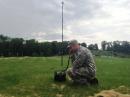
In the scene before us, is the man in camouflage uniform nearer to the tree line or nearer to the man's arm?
the man's arm

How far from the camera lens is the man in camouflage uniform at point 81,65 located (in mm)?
15789

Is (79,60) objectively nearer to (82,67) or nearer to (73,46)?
(82,67)

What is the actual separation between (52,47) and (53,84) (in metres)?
88.0

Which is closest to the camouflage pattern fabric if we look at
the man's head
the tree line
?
the man's head

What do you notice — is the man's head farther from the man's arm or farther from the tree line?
the tree line

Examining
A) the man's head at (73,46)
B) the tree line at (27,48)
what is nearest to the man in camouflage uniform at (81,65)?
the man's head at (73,46)

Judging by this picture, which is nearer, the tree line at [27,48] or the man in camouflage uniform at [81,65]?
the man in camouflage uniform at [81,65]

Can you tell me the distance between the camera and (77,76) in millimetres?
15812

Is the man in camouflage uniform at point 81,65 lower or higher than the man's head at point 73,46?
lower

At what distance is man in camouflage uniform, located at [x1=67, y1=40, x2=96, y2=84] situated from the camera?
1579 centimetres

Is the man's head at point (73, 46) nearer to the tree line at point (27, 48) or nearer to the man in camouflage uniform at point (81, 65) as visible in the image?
the man in camouflage uniform at point (81, 65)

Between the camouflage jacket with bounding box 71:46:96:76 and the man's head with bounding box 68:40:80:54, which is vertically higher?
the man's head with bounding box 68:40:80:54

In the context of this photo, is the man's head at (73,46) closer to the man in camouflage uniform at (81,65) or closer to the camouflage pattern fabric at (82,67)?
the man in camouflage uniform at (81,65)

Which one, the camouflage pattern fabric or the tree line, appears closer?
the camouflage pattern fabric
